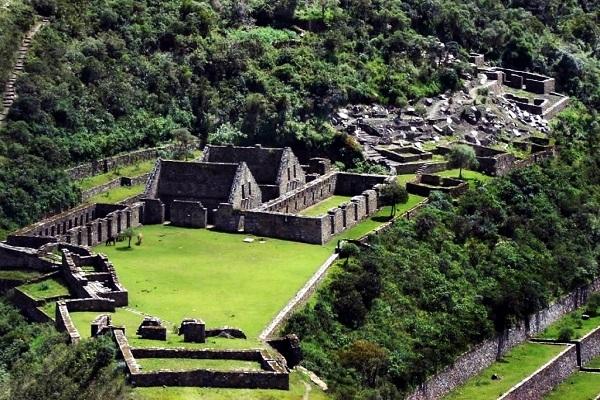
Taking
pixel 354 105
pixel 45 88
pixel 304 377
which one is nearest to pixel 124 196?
pixel 45 88

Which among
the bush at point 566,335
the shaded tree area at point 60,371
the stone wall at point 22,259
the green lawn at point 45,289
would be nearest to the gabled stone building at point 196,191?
the stone wall at point 22,259

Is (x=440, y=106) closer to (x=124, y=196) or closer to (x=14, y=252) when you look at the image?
(x=124, y=196)

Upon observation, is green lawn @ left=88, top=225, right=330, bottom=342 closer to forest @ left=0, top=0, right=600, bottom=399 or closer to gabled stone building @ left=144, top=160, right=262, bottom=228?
gabled stone building @ left=144, top=160, right=262, bottom=228

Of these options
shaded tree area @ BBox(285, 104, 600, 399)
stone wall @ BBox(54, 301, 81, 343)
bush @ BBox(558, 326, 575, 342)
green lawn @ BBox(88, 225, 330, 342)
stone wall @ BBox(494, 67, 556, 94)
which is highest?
stone wall @ BBox(494, 67, 556, 94)

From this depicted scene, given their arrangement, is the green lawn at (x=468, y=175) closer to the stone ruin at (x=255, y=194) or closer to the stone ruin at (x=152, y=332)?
the stone ruin at (x=255, y=194)

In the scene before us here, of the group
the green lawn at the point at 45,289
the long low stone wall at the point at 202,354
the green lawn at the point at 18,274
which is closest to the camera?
the long low stone wall at the point at 202,354

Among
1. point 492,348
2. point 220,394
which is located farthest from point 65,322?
point 492,348

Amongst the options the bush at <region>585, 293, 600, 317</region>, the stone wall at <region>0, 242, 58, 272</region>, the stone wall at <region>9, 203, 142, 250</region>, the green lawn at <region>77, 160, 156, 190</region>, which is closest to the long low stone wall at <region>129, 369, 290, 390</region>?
the stone wall at <region>0, 242, 58, 272</region>
